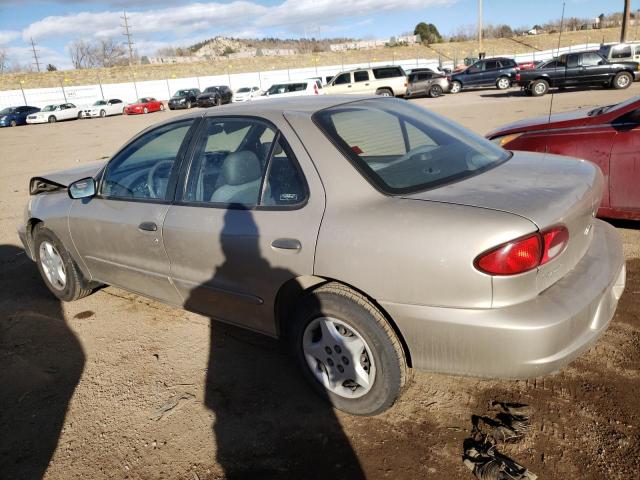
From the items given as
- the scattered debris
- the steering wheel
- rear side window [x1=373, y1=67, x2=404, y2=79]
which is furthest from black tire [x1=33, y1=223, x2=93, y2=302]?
rear side window [x1=373, y1=67, x2=404, y2=79]

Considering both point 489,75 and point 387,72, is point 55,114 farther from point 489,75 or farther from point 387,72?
point 489,75

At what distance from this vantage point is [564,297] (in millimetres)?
2197

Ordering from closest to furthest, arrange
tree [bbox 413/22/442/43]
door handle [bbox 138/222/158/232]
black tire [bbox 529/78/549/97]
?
door handle [bbox 138/222/158/232] → black tire [bbox 529/78/549/97] → tree [bbox 413/22/442/43]

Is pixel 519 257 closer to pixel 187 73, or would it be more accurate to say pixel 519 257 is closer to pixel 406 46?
pixel 187 73

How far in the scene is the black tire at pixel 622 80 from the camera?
859 inches

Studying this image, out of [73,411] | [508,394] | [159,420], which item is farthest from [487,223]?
[73,411]

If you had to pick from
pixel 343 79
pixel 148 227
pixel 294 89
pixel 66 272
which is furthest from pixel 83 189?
pixel 294 89

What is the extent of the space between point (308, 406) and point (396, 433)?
531mm

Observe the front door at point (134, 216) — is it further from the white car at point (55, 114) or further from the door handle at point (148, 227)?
the white car at point (55, 114)

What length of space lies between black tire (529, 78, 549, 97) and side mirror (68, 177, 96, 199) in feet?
75.9

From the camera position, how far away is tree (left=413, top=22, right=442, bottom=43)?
84.2 m

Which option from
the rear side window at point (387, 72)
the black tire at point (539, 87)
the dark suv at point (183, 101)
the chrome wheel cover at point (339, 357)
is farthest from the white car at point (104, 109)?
the chrome wheel cover at point (339, 357)

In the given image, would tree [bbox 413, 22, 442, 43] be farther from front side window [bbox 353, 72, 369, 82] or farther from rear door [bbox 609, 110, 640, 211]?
rear door [bbox 609, 110, 640, 211]

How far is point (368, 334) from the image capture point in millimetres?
2367
